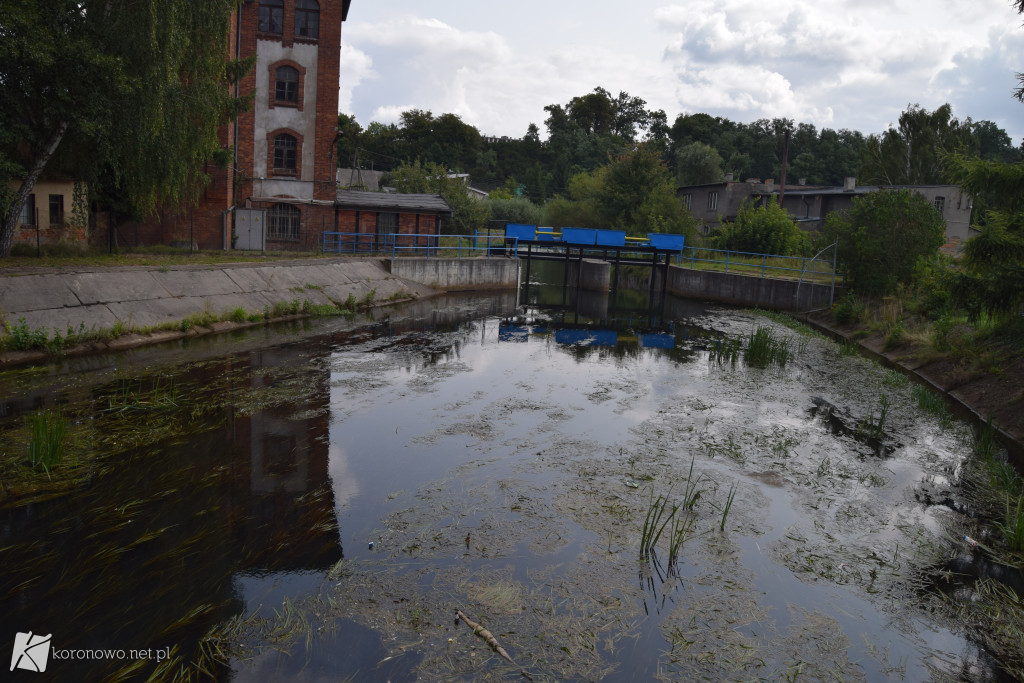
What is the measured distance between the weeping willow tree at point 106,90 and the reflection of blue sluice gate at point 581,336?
1139 cm

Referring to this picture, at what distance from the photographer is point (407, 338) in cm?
1970

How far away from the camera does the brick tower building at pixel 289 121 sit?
106 feet

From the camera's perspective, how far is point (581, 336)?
904 inches

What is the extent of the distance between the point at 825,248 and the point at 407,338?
19910mm

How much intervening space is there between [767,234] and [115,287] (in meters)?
33.7

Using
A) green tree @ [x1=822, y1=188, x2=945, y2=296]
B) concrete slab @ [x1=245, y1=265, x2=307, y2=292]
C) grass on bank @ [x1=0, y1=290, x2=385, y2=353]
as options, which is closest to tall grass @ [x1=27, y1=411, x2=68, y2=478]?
grass on bank @ [x1=0, y1=290, x2=385, y2=353]

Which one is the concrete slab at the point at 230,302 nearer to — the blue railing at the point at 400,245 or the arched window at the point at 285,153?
the blue railing at the point at 400,245

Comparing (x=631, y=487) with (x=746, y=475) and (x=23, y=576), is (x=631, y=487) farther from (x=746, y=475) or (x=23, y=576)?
(x=23, y=576)

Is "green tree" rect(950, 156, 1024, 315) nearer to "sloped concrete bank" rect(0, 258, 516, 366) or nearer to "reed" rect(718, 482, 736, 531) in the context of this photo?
"reed" rect(718, 482, 736, 531)

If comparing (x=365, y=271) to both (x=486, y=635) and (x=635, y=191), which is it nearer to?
(x=486, y=635)

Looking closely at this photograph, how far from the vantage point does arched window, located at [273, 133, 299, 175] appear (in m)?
33.2

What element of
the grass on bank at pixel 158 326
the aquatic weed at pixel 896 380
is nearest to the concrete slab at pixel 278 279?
the grass on bank at pixel 158 326

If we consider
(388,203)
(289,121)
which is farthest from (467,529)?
(289,121)

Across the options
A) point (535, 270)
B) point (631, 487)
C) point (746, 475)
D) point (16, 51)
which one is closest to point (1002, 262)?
point (746, 475)
